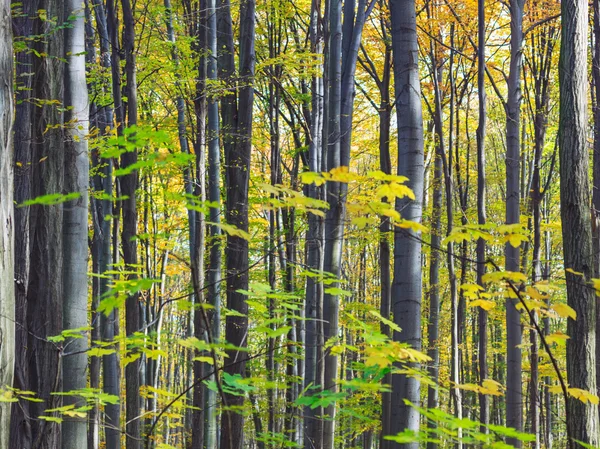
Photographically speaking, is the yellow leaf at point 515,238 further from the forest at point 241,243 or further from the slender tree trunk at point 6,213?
the slender tree trunk at point 6,213

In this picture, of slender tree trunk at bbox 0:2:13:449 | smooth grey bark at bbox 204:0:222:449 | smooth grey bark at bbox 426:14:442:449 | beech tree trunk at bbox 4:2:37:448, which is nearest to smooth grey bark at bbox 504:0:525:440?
smooth grey bark at bbox 426:14:442:449

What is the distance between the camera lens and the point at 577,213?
602 cm

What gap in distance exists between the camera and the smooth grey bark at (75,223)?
17.0ft

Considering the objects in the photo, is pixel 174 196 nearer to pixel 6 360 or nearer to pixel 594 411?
pixel 6 360

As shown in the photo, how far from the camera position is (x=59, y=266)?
5.77 m

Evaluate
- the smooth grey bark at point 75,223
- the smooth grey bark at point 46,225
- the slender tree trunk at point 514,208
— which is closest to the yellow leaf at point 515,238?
the smooth grey bark at point 75,223

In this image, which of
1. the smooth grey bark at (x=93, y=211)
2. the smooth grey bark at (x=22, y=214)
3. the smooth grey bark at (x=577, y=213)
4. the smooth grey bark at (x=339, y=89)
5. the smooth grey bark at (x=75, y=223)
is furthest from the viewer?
the smooth grey bark at (x=93, y=211)

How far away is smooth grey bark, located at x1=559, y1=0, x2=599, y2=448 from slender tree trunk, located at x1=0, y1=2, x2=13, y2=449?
16.9 ft

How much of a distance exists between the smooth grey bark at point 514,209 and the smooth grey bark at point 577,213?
9.99 ft

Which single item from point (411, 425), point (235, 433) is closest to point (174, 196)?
point (411, 425)

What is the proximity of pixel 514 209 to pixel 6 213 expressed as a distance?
8716 millimetres

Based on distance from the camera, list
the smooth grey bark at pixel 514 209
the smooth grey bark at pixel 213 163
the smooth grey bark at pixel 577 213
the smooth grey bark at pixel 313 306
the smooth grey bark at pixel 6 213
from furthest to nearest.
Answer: the smooth grey bark at pixel 514 209, the smooth grey bark at pixel 213 163, the smooth grey bark at pixel 313 306, the smooth grey bark at pixel 577 213, the smooth grey bark at pixel 6 213

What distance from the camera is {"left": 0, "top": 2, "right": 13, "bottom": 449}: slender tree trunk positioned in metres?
2.79

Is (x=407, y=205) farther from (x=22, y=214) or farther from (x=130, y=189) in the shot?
(x=22, y=214)
